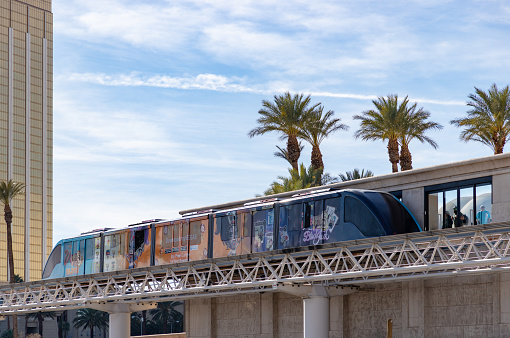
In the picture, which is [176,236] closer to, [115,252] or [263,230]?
[115,252]

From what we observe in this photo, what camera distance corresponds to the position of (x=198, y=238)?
3825 cm

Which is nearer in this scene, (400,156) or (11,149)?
(400,156)

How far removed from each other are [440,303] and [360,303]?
446 centimetres

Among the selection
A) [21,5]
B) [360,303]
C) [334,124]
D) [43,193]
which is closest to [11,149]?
[43,193]

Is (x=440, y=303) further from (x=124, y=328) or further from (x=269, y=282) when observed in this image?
(x=124, y=328)

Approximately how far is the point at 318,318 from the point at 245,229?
5.35 meters

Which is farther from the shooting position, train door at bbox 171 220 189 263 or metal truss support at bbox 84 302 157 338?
metal truss support at bbox 84 302 157 338

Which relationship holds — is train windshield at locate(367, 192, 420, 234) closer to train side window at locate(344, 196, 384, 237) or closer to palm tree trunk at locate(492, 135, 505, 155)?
train side window at locate(344, 196, 384, 237)

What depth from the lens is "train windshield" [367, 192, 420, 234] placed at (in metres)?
31.9

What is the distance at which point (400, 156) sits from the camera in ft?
184

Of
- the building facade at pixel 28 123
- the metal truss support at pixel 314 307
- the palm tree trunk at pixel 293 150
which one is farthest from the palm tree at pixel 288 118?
the building facade at pixel 28 123

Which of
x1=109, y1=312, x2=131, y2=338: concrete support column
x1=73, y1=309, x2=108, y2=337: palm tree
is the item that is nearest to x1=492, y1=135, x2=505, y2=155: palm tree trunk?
x1=109, y1=312, x2=131, y2=338: concrete support column

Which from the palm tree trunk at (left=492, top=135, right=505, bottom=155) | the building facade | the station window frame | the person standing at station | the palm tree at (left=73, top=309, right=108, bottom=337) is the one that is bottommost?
the palm tree at (left=73, top=309, right=108, bottom=337)

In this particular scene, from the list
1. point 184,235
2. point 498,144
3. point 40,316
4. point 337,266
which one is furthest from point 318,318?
point 40,316
